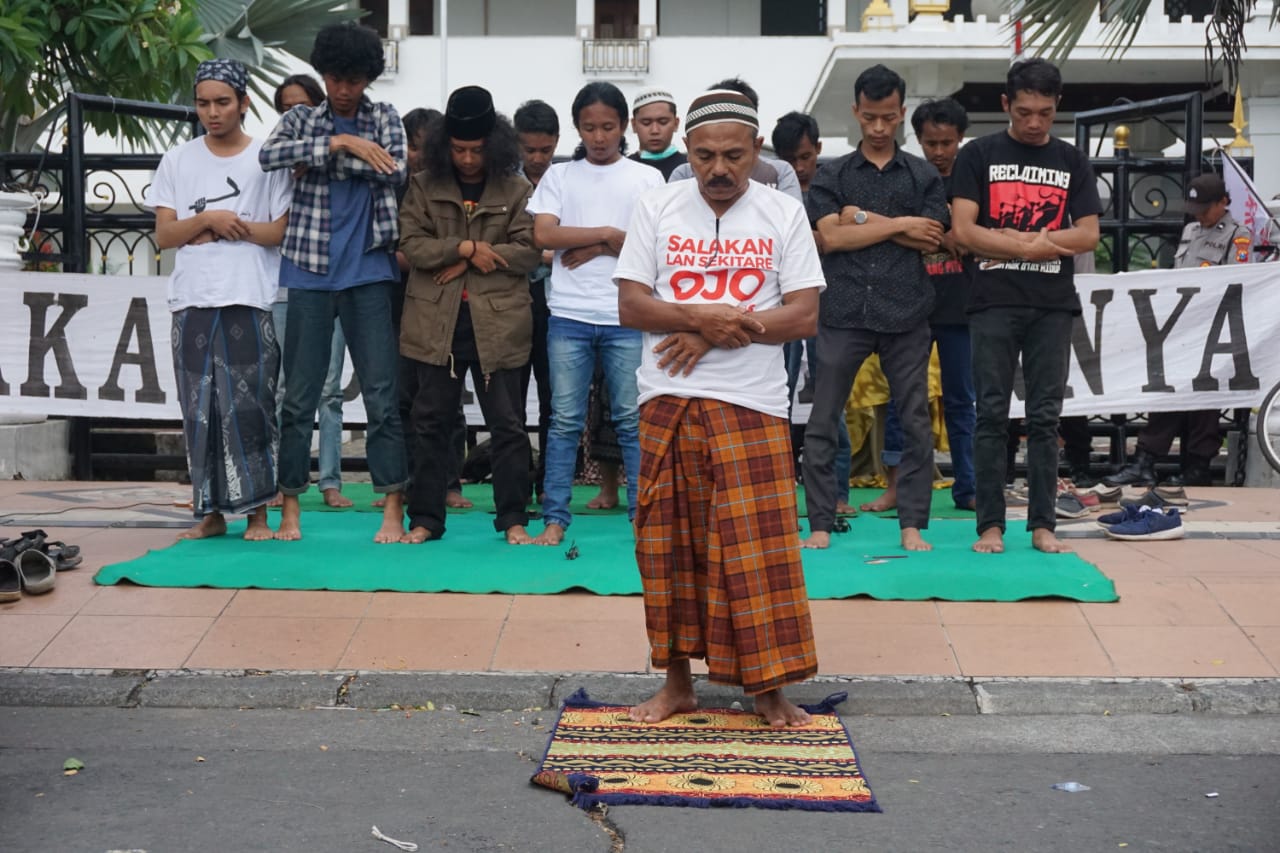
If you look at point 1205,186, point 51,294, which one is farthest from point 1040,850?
point 51,294

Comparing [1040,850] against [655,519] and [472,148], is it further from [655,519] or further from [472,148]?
[472,148]

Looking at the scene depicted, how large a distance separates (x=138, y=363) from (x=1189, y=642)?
259 inches

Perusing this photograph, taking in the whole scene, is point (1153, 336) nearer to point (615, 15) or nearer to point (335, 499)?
point (335, 499)

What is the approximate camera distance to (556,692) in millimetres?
5469

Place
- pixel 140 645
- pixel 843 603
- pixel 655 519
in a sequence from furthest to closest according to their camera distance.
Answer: pixel 843 603, pixel 140 645, pixel 655 519

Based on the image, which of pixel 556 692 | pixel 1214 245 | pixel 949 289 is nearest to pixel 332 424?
pixel 949 289

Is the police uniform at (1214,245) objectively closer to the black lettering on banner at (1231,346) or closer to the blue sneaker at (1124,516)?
the black lettering on banner at (1231,346)

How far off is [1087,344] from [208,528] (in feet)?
17.7

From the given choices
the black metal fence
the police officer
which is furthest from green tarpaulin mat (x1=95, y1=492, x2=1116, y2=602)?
the black metal fence

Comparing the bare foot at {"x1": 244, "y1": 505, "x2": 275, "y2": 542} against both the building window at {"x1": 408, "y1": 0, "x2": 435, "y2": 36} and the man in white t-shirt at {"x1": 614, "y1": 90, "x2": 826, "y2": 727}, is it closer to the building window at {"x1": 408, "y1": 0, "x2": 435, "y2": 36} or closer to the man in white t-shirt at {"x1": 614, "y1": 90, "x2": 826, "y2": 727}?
the man in white t-shirt at {"x1": 614, "y1": 90, "x2": 826, "y2": 727}

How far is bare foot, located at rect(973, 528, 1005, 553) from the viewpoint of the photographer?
708cm

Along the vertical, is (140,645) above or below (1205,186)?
below

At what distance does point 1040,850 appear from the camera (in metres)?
3.95

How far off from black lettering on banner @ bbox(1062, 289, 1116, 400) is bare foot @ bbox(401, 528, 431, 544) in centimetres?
454
